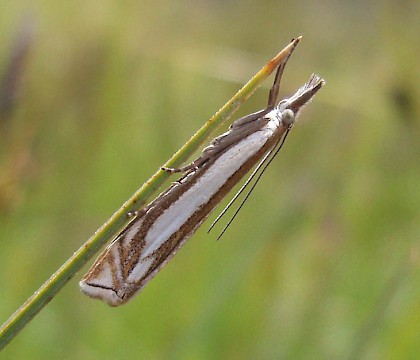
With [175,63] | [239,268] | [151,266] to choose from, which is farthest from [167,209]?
[175,63]

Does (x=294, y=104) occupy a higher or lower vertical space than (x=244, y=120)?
higher

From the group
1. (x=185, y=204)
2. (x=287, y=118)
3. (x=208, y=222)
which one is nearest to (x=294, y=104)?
(x=287, y=118)

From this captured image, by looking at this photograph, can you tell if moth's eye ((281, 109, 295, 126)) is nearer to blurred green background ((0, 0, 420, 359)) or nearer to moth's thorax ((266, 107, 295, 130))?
moth's thorax ((266, 107, 295, 130))

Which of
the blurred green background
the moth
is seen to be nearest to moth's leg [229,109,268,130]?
the moth

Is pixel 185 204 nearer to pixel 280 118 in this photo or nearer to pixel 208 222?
pixel 280 118

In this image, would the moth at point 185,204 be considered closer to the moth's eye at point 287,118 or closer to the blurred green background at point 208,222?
the moth's eye at point 287,118

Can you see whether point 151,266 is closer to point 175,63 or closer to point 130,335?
point 130,335

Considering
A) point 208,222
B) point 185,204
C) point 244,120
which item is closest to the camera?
point 185,204

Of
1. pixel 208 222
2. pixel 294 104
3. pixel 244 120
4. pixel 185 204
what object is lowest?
pixel 185 204
